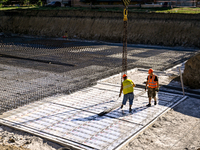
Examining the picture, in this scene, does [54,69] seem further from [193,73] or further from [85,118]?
[193,73]

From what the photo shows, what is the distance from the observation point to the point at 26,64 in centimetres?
1694

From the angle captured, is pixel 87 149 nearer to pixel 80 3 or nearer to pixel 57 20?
pixel 57 20

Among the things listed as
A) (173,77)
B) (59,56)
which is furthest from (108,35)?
(173,77)

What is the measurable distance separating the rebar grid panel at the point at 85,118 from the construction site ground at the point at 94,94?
1.3 inches

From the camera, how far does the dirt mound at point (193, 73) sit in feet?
37.8

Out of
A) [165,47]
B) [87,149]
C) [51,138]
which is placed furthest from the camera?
[165,47]

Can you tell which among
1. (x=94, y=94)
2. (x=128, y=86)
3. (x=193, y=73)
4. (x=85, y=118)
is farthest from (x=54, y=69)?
(x=193, y=73)

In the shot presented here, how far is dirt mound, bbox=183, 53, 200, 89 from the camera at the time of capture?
11523 mm

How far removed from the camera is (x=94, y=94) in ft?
36.4

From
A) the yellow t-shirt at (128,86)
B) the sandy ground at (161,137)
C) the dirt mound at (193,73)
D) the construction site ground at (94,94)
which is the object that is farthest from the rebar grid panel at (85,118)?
the dirt mound at (193,73)

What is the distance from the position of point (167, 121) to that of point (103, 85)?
Answer: 4754mm

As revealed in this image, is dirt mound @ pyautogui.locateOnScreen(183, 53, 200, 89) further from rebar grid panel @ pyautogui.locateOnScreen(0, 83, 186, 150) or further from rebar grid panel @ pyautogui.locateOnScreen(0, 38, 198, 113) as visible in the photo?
rebar grid panel @ pyautogui.locateOnScreen(0, 38, 198, 113)

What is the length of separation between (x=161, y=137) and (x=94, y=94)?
4495mm

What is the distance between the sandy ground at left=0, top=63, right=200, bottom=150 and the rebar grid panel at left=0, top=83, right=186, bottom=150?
0.28 m
